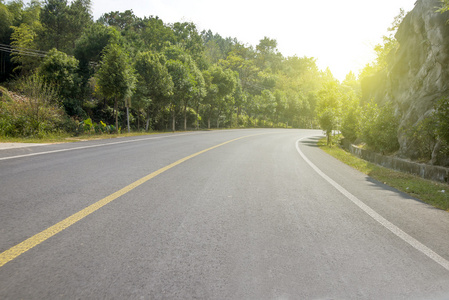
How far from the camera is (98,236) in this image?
2.96 m

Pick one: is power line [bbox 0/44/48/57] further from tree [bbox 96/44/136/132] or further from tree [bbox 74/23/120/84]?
tree [bbox 96/44/136/132]

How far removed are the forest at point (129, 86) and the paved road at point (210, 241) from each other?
33.1 feet

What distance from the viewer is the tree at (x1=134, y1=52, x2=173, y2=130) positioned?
29.6m

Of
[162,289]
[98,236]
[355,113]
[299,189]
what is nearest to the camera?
[162,289]

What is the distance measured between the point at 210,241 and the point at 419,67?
14590mm

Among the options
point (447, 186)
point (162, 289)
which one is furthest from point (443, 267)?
point (447, 186)

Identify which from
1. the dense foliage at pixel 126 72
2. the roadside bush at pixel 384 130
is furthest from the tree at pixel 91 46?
the roadside bush at pixel 384 130

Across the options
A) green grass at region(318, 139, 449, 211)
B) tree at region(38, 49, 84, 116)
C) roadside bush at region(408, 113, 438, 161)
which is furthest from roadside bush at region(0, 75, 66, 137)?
→ roadside bush at region(408, 113, 438, 161)

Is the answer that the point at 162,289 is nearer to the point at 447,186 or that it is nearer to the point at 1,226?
the point at 1,226

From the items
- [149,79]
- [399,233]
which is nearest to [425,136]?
[399,233]

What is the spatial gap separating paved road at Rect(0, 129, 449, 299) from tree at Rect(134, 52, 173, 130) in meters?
24.8

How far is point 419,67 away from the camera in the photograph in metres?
13.6

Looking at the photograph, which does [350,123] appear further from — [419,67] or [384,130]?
[384,130]

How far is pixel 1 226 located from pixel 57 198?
1.11m
